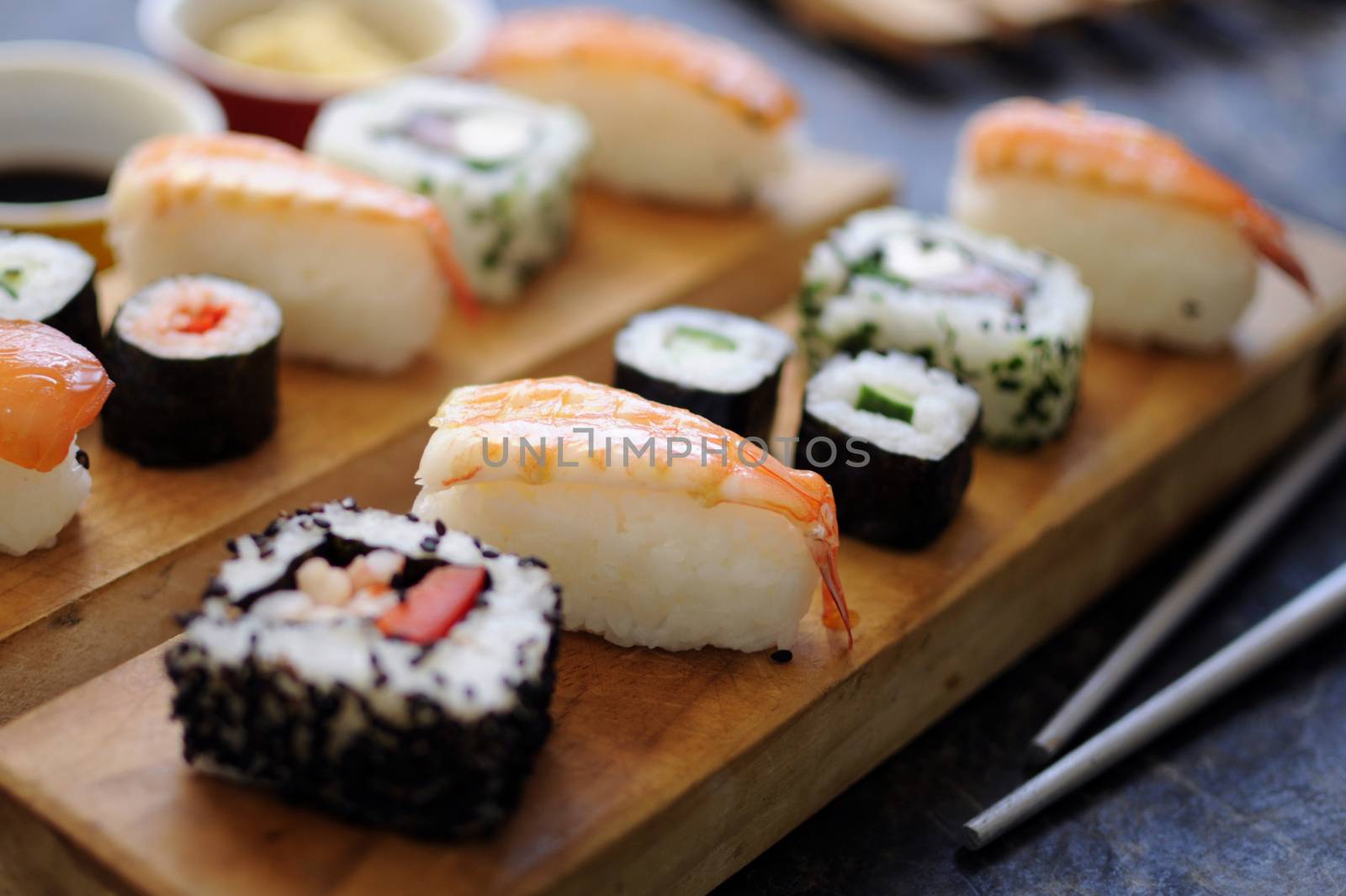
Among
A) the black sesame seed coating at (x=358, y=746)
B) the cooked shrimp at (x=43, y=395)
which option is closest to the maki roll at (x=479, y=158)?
the cooked shrimp at (x=43, y=395)

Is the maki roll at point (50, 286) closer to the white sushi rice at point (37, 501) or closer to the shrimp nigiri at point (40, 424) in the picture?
the shrimp nigiri at point (40, 424)

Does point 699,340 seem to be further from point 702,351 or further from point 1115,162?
point 1115,162

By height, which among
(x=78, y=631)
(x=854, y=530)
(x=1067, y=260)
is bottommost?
(x=78, y=631)

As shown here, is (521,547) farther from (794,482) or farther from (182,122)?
(182,122)

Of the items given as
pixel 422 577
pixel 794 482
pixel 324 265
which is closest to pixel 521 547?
pixel 422 577

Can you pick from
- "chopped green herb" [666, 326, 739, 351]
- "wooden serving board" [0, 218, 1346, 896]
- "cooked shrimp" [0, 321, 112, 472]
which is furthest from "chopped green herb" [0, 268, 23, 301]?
"chopped green herb" [666, 326, 739, 351]

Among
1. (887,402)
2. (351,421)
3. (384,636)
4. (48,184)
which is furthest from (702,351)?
(48,184)

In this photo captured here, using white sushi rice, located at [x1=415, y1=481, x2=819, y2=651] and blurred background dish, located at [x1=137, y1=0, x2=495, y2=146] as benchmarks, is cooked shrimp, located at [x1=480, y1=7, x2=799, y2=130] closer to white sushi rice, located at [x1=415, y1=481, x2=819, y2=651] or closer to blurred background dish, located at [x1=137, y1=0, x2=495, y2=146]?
blurred background dish, located at [x1=137, y1=0, x2=495, y2=146]
